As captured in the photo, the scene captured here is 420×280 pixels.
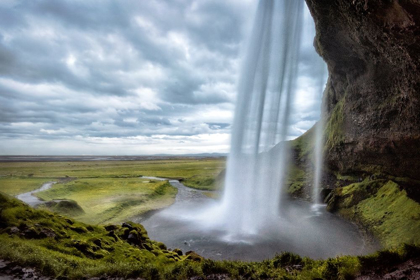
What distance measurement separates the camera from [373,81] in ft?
85.1

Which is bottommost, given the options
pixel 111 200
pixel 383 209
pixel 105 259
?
pixel 111 200

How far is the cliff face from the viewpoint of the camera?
13931 millimetres

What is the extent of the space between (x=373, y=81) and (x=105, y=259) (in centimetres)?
3222

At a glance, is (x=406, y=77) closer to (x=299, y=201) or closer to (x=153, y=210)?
(x=299, y=201)

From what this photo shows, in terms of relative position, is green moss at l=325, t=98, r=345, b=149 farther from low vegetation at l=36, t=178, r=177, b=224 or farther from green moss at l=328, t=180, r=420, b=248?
low vegetation at l=36, t=178, r=177, b=224

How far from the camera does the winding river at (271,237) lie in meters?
17.3

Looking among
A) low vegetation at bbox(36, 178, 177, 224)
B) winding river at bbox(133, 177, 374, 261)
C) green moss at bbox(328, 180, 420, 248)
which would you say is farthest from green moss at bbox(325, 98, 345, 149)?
low vegetation at bbox(36, 178, 177, 224)

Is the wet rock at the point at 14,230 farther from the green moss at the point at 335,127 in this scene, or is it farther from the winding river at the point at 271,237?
the green moss at the point at 335,127

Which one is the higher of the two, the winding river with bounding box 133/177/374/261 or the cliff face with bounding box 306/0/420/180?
the cliff face with bounding box 306/0/420/180

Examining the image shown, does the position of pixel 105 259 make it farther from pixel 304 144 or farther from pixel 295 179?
pixel 304 144

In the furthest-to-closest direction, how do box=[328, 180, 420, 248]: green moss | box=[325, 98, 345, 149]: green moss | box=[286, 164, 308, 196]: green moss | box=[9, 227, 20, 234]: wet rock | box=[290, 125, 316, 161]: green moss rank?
box=[290, 125, 316, 161]: green moss → box=[286, 164, 308, 196]: green moss → box=[325, 98, 345, 149]: green moss → box=[328, 180, 420, 248]: green moss → box=[9, 227, 20, 234]: wet rock

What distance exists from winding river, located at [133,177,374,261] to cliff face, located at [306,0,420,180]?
10.4 meters

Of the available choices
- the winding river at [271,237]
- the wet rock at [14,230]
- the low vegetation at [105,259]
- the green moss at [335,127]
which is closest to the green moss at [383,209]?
the winding river at [271,237]

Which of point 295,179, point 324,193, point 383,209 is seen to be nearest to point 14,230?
point 383,209
